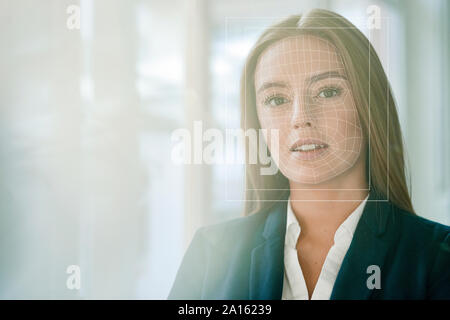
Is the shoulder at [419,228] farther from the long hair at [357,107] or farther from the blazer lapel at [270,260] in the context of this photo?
the blazer lapel at [270,260]

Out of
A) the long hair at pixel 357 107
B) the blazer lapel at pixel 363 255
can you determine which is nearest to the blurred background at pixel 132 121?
the long hair at pixel 357 107

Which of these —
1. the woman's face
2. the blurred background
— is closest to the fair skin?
the woman's face

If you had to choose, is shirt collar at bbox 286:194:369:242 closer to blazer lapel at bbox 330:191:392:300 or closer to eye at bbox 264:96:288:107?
blazer lapel at bbox 330:191:392:300

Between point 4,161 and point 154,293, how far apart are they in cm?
65

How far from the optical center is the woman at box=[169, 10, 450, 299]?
3.72ft

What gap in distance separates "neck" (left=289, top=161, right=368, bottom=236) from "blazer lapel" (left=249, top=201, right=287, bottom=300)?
8 centimetres

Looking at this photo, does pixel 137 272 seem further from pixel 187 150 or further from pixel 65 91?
pixel 65 91

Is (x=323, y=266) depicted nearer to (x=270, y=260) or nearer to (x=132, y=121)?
(x=270, y=260)

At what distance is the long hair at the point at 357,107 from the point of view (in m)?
1.15

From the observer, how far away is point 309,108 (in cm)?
113

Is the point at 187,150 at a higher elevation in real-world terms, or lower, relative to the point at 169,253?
higher

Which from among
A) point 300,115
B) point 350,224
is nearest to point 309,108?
point 300,115
